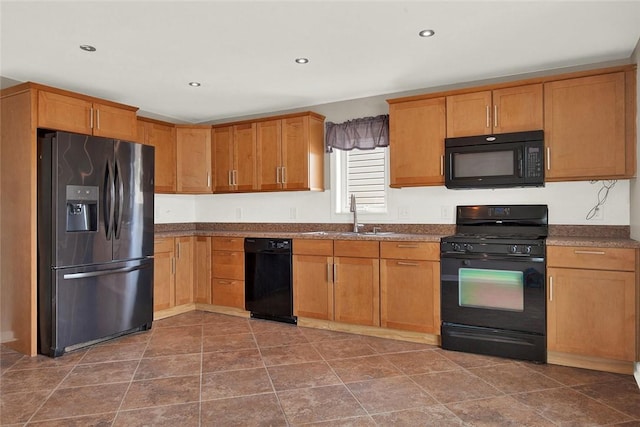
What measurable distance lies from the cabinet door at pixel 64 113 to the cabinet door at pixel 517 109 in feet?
11.3

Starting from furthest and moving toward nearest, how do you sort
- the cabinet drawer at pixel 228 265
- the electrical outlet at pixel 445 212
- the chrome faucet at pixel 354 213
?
the cabinet drawer at pixel 228 265
the chrome faucet at pixel 354 213
the electrical outlet at pixel 445 212

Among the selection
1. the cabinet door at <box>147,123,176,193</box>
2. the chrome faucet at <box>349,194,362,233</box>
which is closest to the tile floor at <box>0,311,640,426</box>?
the chrome faucet at <box>349,194,362,233</box>

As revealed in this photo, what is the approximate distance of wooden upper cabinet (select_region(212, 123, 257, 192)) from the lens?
468 cm

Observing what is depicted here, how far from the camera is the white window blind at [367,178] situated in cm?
432

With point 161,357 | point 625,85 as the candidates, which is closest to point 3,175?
point 161,357

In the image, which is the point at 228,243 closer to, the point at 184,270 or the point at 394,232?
the point at 184,270

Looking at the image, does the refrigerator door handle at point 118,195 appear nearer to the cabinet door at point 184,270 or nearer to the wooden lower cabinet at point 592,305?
the cabinet door at point 184,270

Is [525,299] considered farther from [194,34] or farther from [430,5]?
[194,34]

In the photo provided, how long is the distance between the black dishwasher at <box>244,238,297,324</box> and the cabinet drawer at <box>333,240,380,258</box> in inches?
21.4

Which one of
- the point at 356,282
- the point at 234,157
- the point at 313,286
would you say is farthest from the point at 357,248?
the point at 234,157

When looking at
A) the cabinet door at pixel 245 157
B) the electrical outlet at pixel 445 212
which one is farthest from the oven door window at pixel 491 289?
the cabinet door at pixel 245 157

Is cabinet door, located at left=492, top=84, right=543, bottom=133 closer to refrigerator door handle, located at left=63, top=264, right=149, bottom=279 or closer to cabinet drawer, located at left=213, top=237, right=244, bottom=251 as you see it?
cabinet drawer, located at left=213, top=237, right=244, bottom=251

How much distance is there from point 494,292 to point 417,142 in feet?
4.67

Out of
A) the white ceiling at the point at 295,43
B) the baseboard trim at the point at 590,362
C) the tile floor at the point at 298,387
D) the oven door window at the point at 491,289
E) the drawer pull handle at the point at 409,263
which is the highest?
the white ceiling at the point at 295,43
